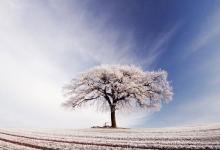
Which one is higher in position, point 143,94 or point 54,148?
point 143,94

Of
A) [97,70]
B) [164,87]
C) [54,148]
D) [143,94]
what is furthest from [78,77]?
[54,148]

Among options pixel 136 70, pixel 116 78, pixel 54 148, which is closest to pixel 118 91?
pixel 116 78

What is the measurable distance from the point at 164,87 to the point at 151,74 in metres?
2.91

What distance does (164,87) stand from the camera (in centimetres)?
4978

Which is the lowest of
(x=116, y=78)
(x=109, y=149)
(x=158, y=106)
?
(x=109, y=149)

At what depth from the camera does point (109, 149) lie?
44.2 feet

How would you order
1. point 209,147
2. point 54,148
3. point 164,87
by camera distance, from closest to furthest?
point 209,147 → point 54,148 → point 164,87

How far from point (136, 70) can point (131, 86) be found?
4.94 meters

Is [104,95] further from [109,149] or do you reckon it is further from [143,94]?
[109,149]

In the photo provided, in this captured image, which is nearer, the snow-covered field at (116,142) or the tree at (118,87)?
the snow-covered field at (116,142)

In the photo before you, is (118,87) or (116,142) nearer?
(116,142)

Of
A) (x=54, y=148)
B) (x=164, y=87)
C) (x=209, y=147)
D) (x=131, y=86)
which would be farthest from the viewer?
(x=164, y=87)

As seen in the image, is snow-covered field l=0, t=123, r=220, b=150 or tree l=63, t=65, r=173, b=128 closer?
snow-covered field l=0, t=123, r=220, b=150

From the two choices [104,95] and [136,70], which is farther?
[136,70]
